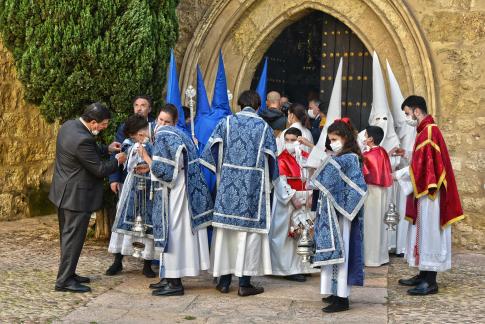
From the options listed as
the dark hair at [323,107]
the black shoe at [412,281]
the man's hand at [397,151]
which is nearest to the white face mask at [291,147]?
the man's hand at [397,151]

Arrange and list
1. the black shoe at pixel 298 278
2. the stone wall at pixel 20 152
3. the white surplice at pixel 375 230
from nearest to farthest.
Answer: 1. the black shoe at pixel 298 278
2. the white surplice at pixel 375 230
3. the stone wall at pixel 20 152

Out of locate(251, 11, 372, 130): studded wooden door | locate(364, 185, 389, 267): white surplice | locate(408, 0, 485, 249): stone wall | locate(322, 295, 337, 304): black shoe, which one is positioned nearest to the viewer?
locate(322, 295, 337, 304): black shoe

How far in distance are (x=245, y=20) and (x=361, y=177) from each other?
494 centimetres

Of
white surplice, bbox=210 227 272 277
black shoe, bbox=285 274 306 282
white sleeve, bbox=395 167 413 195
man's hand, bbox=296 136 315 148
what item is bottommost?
black shoe, bbox=285 274 306 282

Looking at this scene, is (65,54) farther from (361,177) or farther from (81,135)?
(361,177)

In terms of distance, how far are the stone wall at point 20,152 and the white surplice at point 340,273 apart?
18.2 feet

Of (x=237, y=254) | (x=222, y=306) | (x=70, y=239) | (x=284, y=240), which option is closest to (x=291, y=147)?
(x=284, y=240)

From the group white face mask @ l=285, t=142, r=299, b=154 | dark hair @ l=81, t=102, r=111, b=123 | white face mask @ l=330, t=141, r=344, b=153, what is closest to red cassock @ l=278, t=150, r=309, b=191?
white face mask @ l=285, t=142, r=299, b=154

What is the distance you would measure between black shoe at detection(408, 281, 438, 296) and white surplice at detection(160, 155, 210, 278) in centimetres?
180

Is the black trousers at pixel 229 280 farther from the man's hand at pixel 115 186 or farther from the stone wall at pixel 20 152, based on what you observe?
the stone wall at pixel 20 152

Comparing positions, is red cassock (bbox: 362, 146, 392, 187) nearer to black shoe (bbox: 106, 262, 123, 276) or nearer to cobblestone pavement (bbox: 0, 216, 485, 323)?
cobblestone pavement (bbox: 0, 216, 485, 323)

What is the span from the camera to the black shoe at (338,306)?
648cm

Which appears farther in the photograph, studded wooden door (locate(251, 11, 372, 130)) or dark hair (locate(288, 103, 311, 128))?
studded wooden door (locate(251, 11, 372, 130))

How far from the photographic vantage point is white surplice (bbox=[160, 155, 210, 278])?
688 centimetres
